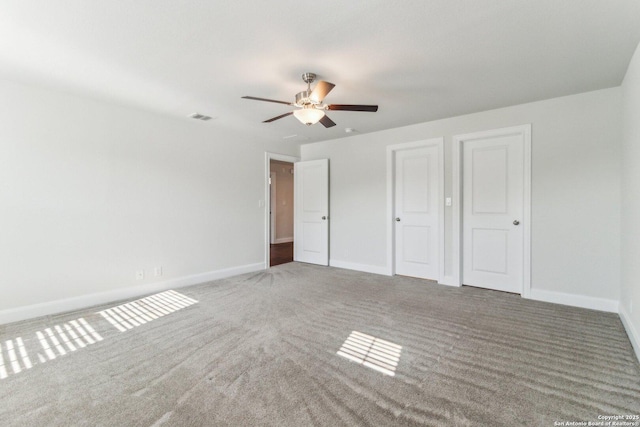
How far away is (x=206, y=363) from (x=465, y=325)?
2.40 meters

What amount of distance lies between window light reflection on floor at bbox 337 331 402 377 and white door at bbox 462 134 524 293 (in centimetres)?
237

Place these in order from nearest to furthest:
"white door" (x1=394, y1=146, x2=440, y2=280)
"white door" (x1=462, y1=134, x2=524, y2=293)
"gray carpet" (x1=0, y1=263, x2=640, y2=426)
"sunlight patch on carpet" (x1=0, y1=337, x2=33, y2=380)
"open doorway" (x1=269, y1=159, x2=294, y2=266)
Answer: "gray carpet" (x1=0, y1=263, x2=640, y2=426) < "sunlight patch on carpet" (x1=0, y1=337, x2=33, y2=380) < "white door" (x1=462, y1=134, x2=524, y2=293) < "white door" (x1=394, y1=146, x2=440, y2=280) < "open doorway" (x1=269, y1=159, x2=294, y2=266)

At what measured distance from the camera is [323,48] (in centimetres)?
240

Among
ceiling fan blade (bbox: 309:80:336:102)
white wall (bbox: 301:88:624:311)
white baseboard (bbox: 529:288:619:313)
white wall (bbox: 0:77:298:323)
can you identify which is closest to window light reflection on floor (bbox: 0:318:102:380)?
white wall (bbox: 0:77:298:323)

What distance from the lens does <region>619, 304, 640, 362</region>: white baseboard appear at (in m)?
2.35

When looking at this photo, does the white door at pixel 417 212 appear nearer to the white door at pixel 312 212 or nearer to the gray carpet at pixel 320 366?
the gray carpet at pixel 320 366

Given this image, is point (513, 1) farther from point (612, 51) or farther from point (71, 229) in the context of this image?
point (71, 229)

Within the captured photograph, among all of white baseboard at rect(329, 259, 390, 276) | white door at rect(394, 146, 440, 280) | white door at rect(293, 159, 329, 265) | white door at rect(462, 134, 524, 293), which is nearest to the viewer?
white door at rect(462, 134, 524, 293)

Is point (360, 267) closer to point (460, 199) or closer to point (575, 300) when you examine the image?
point (460, 199)

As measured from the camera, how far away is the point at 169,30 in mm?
2170

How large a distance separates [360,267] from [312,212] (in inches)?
57.4

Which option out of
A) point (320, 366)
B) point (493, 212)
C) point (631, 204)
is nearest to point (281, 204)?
point (493, 212)

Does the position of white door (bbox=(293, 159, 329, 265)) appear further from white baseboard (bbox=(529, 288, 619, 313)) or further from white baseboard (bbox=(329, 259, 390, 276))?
white baseboard (bbox=(529, 288, 619, 313))

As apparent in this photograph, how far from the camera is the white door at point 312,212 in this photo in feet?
19.0
